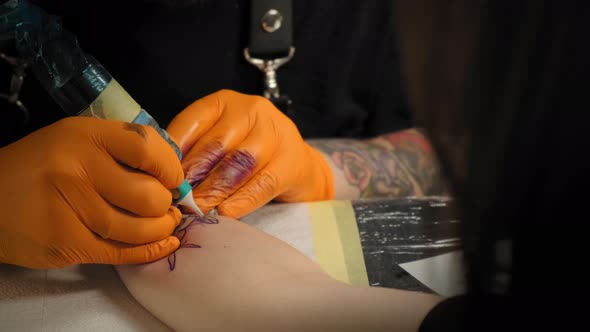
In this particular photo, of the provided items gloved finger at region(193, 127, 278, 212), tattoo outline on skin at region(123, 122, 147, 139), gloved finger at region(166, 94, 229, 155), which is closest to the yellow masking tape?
gloved finger at region(193, 127, 278, 212)

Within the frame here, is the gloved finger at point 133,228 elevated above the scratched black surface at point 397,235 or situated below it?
above

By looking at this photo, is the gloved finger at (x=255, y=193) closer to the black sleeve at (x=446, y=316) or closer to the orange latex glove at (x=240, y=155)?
the orange latex glove at (x=240, y=155)

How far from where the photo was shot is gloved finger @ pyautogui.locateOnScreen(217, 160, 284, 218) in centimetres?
118

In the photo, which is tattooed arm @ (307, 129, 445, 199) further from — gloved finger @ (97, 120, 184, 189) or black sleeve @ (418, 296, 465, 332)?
black sleeve @ (418, 296, 465, 332)

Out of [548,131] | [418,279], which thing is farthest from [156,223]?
[548,131]

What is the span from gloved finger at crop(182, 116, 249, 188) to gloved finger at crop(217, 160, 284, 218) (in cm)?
7

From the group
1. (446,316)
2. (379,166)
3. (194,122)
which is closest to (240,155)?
(194,122)

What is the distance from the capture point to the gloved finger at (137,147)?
3.14ft

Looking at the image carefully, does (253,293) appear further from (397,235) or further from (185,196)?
(397,235)

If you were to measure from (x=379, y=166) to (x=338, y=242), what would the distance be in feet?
1.68

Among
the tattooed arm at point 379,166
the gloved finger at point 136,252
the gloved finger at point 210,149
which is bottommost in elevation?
the tattooed arm at point 379,166

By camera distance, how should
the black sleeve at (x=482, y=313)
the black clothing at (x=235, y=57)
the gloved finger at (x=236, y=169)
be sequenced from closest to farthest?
the black sleeve at (x=482, y=313) → the gloved finger at (x=236, y=169) → the black clothing at (x=235, y=57)

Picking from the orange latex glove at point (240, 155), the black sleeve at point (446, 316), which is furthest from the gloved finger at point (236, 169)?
the black sleeve at point (446, 316)

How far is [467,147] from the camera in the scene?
1.72 feet
